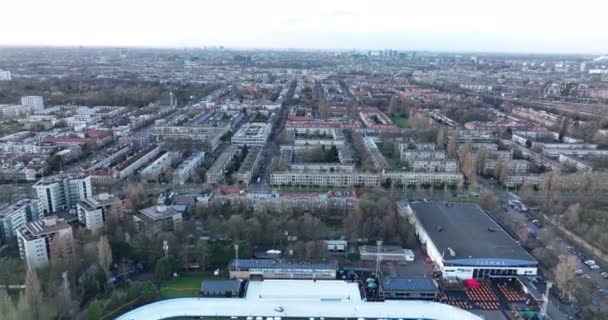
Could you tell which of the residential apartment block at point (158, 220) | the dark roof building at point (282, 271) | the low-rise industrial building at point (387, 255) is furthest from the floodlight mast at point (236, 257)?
the low-rise industrial building at point (387, 255)

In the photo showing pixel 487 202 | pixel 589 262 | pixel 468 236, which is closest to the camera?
pixel 589 262

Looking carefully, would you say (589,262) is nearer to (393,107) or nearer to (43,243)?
(43,243)

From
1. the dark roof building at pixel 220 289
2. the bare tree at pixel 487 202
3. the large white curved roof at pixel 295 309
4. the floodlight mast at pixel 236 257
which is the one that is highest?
the bare tree at pixel 487 202

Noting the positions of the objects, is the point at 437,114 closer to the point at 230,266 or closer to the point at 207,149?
the point at 207,149

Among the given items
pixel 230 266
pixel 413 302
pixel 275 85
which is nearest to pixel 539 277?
pixel 413 302

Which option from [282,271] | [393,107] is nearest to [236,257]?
[282,271]

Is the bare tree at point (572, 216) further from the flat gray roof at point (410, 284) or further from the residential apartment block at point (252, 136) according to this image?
the residential apartment block at point (252, 136)
